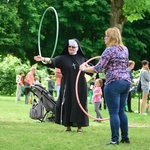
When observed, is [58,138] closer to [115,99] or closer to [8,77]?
[115,99]

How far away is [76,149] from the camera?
891 centimetres

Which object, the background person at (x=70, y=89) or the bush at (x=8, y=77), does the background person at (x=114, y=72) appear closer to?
the background person at (x=70, y=89)

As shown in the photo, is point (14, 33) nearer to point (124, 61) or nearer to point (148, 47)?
point (148, 47)

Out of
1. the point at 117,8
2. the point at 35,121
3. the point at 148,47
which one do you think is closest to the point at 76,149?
the point at 35,121

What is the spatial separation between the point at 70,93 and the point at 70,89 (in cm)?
9

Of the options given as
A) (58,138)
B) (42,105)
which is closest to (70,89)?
(58,138)

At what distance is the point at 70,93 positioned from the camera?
481 inches

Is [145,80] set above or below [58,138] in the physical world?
above

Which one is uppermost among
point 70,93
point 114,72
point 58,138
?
point 114,72

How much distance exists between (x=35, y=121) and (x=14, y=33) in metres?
31.2

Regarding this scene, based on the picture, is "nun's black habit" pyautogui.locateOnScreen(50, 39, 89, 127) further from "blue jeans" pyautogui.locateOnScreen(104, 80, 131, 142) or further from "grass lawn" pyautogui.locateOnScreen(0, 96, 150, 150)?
"blue jeans" pyautogui.locateOnScreen(104, 80, 131, 142)

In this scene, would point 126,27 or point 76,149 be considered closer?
point 76,149

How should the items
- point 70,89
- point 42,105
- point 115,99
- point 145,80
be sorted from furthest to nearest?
1. point 145,80
2. point 42,105
3. point 70,89
4. point 115,99

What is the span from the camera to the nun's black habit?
12109 mm
